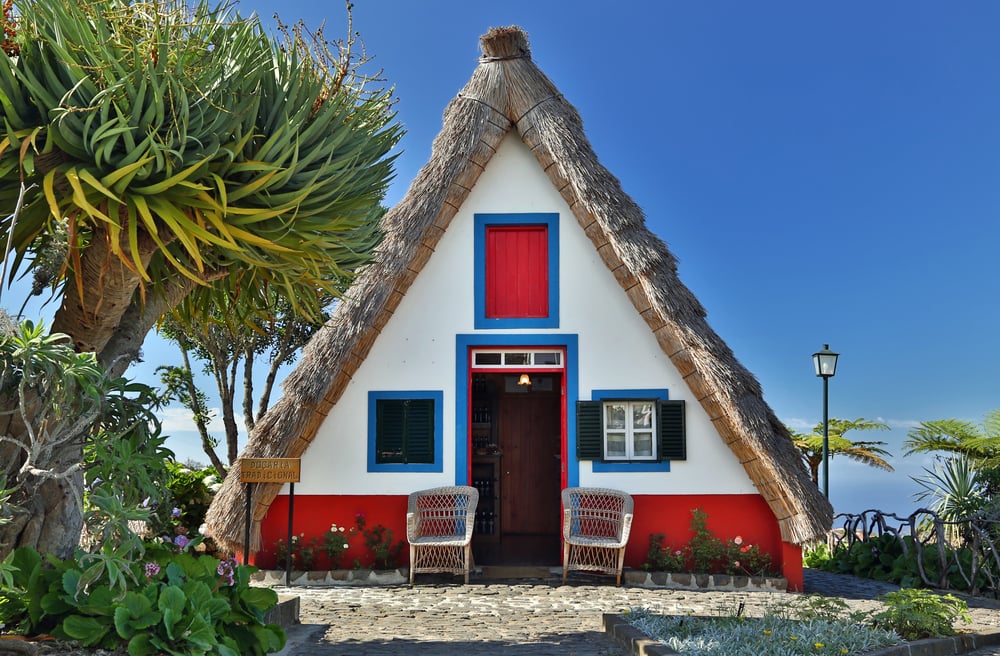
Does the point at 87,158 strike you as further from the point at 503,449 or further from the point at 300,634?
the point at 503,449

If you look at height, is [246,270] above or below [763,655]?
above

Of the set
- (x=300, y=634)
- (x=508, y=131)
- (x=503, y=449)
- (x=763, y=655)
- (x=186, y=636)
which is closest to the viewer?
(x=186, y=636)

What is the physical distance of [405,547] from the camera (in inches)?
383

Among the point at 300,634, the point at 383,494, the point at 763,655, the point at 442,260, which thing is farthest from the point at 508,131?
the point at 763,655

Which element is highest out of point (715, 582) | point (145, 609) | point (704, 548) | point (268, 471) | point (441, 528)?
point (268, 471)

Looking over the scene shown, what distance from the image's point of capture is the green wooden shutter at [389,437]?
9.89 metres

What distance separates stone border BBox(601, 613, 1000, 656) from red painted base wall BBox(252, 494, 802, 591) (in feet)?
9.22

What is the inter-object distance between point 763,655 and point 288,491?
6.00 metres

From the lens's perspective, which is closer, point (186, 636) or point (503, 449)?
point (186, 636)

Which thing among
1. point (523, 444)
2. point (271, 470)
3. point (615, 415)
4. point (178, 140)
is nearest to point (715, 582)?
point (615, 415)

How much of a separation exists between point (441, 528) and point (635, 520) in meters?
2.17

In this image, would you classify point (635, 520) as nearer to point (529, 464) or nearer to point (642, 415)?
point (642, 415)

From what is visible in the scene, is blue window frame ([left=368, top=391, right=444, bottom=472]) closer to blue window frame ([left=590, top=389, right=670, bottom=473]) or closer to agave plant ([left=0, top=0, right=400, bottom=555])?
blue window frame ([left=590, top=389, right=670, bottom=473])

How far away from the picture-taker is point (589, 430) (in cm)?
989
